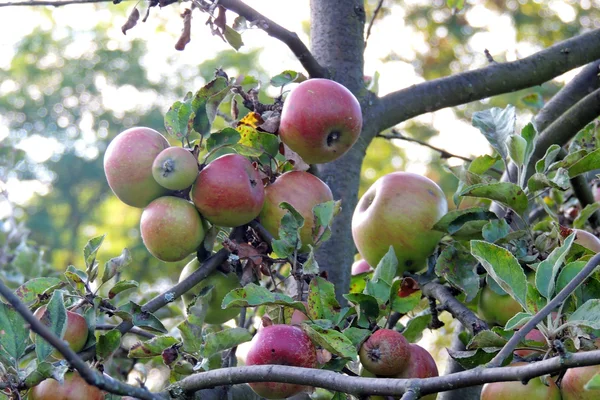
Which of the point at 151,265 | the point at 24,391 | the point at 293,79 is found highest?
the point at 293,79

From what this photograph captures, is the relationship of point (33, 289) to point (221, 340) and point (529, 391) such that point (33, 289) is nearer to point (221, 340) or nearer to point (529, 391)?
point (221, 340)

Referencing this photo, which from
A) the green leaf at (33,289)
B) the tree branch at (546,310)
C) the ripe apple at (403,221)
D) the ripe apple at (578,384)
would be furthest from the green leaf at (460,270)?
the green leaf at (33,289)

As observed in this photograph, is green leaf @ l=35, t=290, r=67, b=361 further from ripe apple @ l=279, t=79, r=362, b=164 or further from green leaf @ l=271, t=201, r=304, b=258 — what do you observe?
ripe apple @ l=279, t=79, r=362, b=164

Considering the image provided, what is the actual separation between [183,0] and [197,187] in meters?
0.29

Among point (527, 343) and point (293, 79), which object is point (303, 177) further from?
point (527, 343)

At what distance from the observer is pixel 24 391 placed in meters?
0.91

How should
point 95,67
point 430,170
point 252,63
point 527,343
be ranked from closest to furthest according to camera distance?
point 527,343
point 430,170
point 252,63
point 95,67

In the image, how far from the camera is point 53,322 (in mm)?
882

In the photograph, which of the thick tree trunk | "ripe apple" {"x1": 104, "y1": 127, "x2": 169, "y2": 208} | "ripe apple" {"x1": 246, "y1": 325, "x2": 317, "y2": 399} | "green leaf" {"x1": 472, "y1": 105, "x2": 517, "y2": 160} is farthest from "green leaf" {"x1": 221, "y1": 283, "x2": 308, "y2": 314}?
"green leaf" {"x1": 472, "y1": 105, "x2": 517, "y2": 160}

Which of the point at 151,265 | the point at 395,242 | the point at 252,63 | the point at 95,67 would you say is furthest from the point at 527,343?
the point at 95,67

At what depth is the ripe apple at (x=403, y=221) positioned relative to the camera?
1.25 metres

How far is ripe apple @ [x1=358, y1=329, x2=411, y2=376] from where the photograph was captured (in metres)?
0.91

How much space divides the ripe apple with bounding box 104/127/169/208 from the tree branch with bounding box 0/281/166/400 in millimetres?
430

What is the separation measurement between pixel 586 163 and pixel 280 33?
0.54 metres
